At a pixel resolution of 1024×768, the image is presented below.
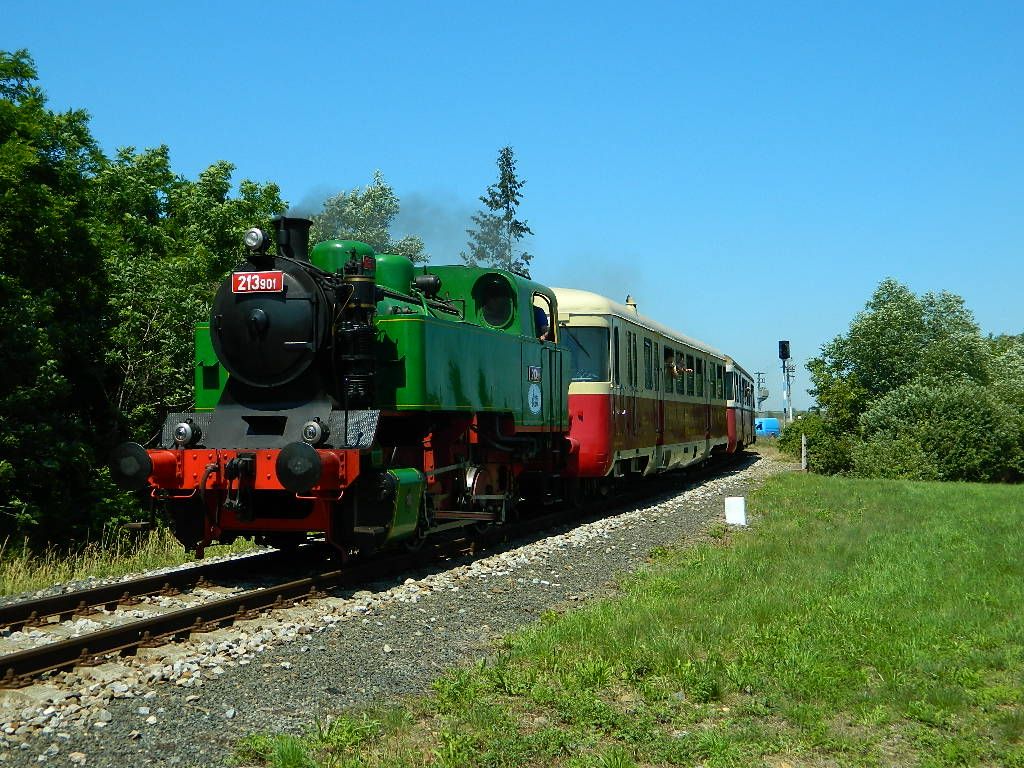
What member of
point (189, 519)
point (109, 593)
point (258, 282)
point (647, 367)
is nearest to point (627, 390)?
point (647, 367)

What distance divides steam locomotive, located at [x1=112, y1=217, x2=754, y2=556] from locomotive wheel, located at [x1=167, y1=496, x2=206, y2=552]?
0.01 metres

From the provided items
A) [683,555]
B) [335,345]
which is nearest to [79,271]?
[335,345]

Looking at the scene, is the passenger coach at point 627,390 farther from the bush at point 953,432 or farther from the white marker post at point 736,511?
the bush at point 953,432

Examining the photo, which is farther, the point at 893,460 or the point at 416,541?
the point at 893,460

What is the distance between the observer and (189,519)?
29.5 ft

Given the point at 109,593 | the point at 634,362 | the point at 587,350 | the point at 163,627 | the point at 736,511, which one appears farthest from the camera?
the point at 634,362

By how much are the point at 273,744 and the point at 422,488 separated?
4778 mm

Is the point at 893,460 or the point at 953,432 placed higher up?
the point at 953,432

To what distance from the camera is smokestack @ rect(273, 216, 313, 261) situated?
930 cm

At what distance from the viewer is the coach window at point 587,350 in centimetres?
1491

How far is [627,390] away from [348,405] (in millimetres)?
7967

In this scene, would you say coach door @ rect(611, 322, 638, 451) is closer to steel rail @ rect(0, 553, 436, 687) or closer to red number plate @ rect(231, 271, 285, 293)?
steel rail @ rect(0, 553, 436, 687)

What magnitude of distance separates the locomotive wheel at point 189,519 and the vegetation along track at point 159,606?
0.31 metres

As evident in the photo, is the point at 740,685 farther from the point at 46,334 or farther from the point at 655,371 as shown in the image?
the point at 46,334
